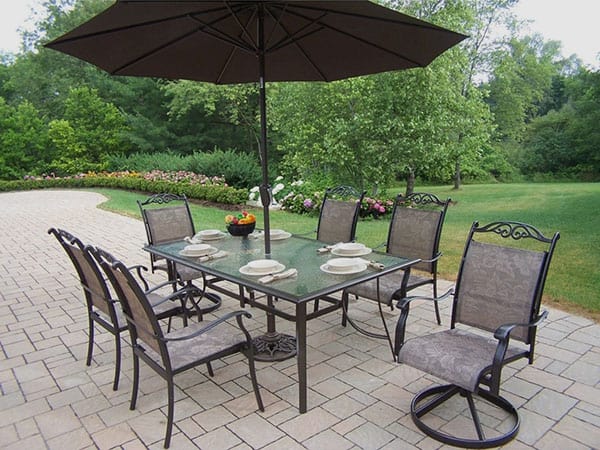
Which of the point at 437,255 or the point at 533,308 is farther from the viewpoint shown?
the point at 437,255

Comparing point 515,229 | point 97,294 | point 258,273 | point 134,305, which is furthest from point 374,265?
point 97,294

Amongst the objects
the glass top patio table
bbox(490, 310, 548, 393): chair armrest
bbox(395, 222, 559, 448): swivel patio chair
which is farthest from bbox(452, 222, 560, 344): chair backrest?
the glass top patio table

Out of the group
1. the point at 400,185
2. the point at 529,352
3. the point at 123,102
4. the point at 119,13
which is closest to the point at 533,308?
the point at 529,352

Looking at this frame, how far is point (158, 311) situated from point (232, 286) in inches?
69.5

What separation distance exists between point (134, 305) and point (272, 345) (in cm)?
117

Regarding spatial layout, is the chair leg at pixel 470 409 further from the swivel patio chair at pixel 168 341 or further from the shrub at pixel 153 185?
the shrub at pixel 153 185

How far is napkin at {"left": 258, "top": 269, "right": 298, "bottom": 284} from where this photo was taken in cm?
251

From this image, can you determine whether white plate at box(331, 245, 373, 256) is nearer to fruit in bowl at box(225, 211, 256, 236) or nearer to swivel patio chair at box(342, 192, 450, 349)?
swivel patio chair at box(342, 192, 450, 349)

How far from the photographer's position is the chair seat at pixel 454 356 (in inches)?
79.1

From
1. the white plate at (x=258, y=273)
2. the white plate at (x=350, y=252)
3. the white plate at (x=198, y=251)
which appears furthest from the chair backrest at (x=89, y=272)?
the white plate at (x=350, y=252)

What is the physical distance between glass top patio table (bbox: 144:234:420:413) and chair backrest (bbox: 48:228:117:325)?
1.77 feet

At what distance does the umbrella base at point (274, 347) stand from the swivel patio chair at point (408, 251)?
525 mm

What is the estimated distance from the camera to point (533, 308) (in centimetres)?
222

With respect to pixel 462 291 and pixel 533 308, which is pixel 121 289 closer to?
pixel 462 291
